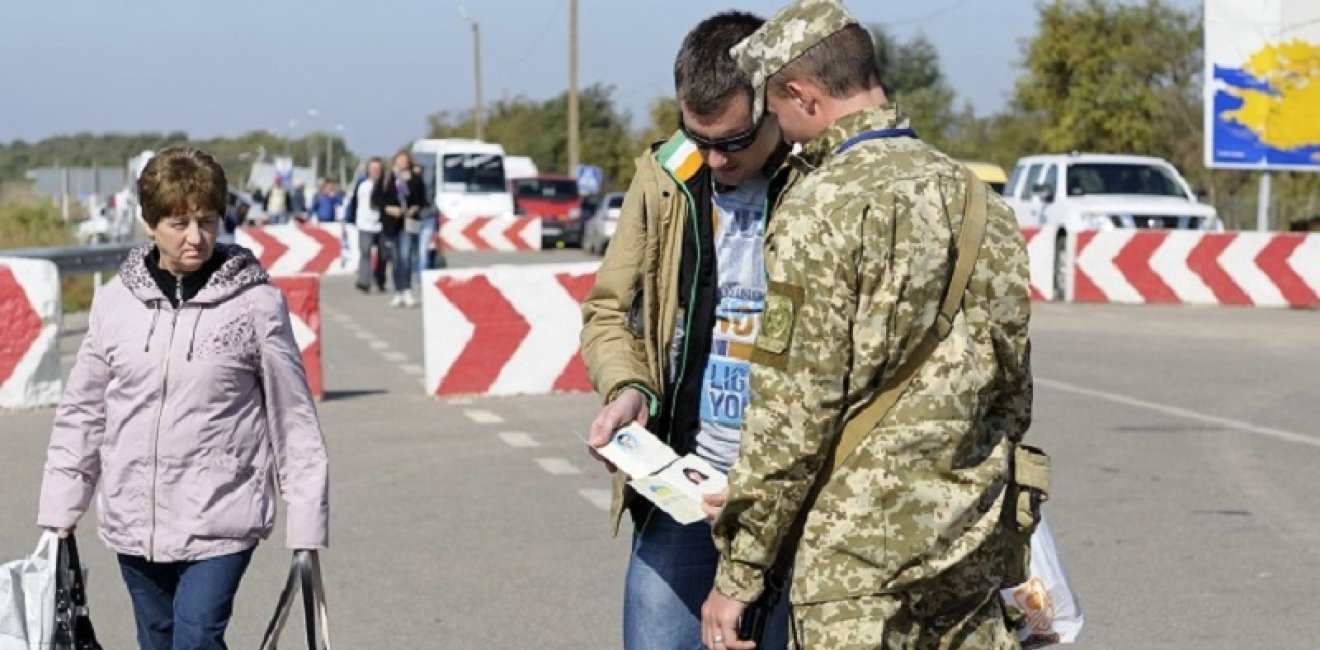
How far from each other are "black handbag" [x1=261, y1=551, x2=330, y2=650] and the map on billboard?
109 feet

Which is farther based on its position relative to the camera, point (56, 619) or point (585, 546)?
point (585, 546)

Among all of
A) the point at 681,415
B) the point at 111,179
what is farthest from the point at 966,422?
the point at 111,179

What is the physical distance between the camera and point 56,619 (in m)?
5.54

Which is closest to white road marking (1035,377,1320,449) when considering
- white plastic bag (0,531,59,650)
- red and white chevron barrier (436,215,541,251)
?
white plastic bag (0,531,59,650)

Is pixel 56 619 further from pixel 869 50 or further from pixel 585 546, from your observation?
pixel 585 546

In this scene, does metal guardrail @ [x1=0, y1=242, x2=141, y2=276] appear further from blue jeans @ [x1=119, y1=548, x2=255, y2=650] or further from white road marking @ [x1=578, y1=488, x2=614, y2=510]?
blue jeans @ [x1=119, y1=548, x2=255, y2=650]

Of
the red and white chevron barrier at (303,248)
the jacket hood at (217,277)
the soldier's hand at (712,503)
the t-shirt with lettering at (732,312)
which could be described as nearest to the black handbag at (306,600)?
the jacket hood at (217,277)

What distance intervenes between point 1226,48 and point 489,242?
819 inches

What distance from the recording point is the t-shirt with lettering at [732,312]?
4.70 m

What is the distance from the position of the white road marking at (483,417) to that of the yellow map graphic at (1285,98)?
24.4 meters

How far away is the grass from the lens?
3275 cm

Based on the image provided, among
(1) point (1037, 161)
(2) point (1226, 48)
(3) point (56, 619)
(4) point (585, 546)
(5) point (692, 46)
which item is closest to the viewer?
(5) point (692, 46)

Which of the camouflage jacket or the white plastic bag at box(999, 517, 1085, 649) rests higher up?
the camouflage jacket

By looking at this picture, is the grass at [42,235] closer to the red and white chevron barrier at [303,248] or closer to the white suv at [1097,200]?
the red and white chevron barrier at [303,248]
